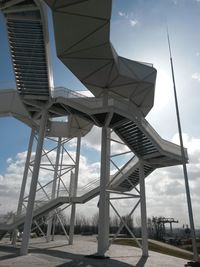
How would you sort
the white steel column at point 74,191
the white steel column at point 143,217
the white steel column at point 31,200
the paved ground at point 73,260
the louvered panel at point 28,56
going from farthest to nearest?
the white steel column at point 74,191 → the white steel column at point 143,217 → the white steel column at point 31,200 → the louvered panel at point 28,56 → the paved ground at point 73,260

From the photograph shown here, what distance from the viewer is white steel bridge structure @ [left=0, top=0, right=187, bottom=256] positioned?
14422 millimetres

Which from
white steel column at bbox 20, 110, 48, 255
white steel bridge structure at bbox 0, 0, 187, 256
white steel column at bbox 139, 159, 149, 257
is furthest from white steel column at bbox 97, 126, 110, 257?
white steel column at bbox 20, 110, 48, 255

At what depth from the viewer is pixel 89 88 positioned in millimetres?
21641

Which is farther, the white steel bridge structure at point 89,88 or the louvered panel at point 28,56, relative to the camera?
the louvered panel at point 28,56

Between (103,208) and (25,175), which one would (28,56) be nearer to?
(103,208)

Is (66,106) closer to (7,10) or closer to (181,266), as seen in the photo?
(7,10)

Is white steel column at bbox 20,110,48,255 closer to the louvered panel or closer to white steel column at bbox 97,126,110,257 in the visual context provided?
the louvered panel

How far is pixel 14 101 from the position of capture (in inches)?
1039

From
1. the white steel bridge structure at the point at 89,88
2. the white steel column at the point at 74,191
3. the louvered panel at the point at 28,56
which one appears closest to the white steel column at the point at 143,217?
the white steel bridge structure at the point at 89,88

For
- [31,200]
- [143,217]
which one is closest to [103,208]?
[143,217]

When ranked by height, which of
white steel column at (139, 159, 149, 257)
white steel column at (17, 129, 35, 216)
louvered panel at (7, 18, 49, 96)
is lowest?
white steel column at (139, 159, 149, 257)

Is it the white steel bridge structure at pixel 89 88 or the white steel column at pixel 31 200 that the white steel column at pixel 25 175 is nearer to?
the white steel bridge structure at pixel 89 88

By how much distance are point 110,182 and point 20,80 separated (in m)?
11.6

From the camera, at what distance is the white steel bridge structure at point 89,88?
14422 millimetres
